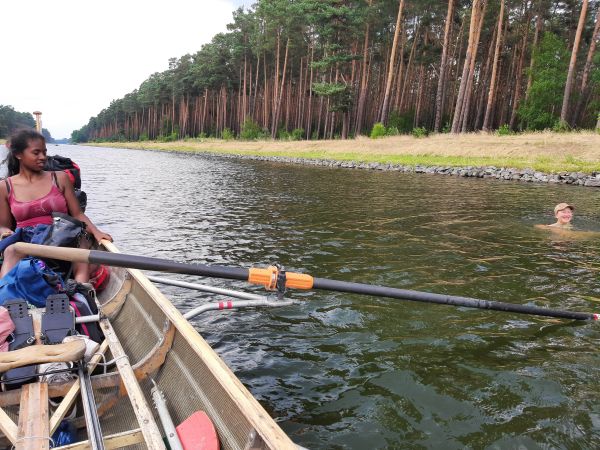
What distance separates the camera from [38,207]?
5039 millimetres

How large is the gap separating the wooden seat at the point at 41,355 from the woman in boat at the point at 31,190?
1.93 metres

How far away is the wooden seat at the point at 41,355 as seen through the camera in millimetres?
2791

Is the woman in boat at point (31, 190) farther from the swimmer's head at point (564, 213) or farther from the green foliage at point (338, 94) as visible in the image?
the green foliage at point (338, 94)

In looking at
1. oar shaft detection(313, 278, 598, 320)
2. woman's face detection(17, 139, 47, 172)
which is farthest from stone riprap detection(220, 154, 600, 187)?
woman's face detection(17, 139, 47, 172)

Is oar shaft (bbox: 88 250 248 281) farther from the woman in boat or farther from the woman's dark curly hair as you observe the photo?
the woman's dark curly hair

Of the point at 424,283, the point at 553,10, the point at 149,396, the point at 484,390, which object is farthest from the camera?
the point at 553,10

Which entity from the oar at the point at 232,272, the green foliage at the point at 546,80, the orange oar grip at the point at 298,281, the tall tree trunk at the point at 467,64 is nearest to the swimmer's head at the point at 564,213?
the oar at the point at 232,272

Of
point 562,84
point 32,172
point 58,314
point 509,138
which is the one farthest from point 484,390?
point 562,84

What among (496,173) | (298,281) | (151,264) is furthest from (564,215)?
(496,173)

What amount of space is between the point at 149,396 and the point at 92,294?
1777 millimetres

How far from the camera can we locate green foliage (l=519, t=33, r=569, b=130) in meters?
35.7

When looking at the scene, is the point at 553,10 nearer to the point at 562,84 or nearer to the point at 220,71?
the point at 562,84

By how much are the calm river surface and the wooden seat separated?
67.3 inches

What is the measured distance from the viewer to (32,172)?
4949 mm
